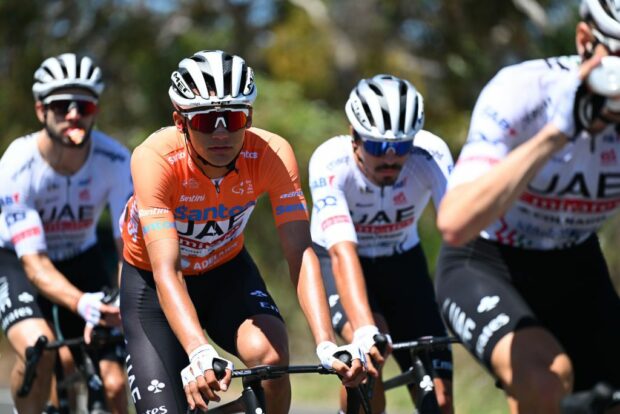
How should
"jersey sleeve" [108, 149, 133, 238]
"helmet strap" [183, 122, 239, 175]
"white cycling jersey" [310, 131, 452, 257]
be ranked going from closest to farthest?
"helmet strap" [183, 122, 239, 175]
"white cycling jersey" [310, 131, 452, 257]
"jersey sleeve" [108, 149, 133, 238]

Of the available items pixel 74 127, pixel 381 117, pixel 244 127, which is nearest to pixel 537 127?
pixel 244 127

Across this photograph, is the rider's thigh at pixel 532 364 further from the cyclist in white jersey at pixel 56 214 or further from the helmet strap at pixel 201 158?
the cyclist in white jersey at pixel 56 214

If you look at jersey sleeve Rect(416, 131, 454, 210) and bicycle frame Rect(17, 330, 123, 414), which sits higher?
jersey sleeve Rect(416, 131, 454, 210)

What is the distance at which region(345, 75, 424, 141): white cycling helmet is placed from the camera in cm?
662

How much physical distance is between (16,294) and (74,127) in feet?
4.08

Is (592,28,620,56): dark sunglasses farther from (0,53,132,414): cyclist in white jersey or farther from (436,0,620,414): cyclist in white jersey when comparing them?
(0,53,132,414): cyclist in white jersey

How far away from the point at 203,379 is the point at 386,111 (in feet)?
7.65

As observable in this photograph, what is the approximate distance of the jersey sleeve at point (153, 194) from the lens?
5406mm

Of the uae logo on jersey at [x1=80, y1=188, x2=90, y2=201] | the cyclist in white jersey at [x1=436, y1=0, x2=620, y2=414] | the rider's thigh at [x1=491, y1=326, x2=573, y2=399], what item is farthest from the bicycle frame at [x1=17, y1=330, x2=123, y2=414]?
the rider's thigh at [x1=491, y1=326, x2=573, y2=399]

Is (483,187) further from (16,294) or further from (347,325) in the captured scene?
(16,294)

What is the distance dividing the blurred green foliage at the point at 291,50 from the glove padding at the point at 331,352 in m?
7.46

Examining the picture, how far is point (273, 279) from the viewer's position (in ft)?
55.4

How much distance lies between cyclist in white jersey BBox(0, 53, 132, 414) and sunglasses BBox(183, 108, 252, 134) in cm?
251

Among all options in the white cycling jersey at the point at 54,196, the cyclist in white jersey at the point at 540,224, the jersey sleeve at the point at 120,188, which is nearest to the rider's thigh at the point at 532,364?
the cyclist in white jersey at the point at 540,224
